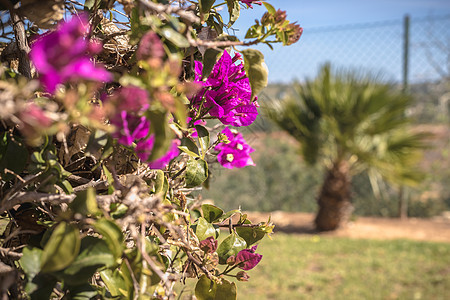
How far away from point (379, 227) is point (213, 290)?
4925 millimetres

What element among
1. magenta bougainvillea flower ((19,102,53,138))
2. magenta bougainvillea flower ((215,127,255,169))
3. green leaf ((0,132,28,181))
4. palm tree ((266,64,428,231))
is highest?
magenta bougainvillea flower ((19,102,53,138))

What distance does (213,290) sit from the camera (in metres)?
0.48

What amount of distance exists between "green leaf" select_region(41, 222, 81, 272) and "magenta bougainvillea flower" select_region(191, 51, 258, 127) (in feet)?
0.66

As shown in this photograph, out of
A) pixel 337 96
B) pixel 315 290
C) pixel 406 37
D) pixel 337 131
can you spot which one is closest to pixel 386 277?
pixel 315 290

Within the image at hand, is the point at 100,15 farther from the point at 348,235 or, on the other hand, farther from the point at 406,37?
the point at 406,37

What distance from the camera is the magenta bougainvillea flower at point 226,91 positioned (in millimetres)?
465

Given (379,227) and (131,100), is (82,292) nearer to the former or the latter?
(131,100)

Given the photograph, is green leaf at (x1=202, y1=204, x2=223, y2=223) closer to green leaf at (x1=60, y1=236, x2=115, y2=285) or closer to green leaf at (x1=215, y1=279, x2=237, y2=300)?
green leaf at (x1=215, y1=279, x2=237, y2=300)

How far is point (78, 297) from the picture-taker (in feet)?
1.23

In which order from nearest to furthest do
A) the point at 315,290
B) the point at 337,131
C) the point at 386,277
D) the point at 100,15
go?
the point at 100,15, the point at 315,290, the point at 386,277, the point at 337,131

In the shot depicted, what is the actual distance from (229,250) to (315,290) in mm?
2707

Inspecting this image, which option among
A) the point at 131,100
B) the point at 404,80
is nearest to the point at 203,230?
the point at 131,100

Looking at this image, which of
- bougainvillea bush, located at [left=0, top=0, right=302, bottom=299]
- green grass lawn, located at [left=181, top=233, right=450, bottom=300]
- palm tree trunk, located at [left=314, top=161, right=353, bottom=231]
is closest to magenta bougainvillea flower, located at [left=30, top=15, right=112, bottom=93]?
bougainvillea bush, located at [left=0, top=0, right=302, bottom=299]

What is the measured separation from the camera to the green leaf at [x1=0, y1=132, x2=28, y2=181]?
1.29ft
